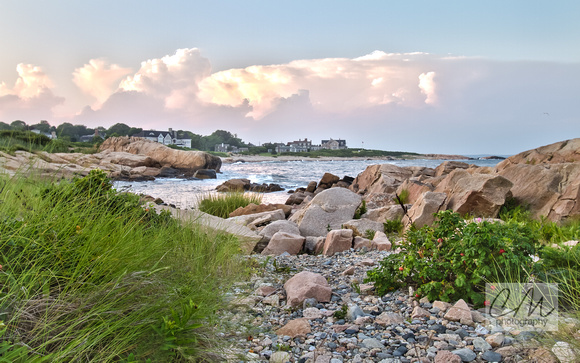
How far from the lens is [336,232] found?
7.63 meters

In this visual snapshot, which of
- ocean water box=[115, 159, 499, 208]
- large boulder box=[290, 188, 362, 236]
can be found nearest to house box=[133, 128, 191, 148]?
ocean water box=[115, 159, 499, 208]

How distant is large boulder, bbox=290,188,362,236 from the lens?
9.63 meters

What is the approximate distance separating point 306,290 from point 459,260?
5.69ft

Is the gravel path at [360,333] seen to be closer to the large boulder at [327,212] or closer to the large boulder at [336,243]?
the large boulder at [336,243]

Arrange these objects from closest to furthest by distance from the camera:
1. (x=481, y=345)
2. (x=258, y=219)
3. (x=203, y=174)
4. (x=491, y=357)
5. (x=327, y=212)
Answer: (x=491, y=357), (x=481, y=345), (x=327, y=212), (x=258, y=219), (x=203, y=174)

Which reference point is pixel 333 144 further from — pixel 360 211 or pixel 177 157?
pixel 360 211

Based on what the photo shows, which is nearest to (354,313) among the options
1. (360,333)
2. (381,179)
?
(360,333)

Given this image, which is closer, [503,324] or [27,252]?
[27,252]

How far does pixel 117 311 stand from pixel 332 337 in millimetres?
1972

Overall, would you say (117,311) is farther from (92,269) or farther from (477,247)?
(477,247)

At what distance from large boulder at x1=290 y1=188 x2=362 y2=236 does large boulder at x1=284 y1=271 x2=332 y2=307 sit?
457 centimetres

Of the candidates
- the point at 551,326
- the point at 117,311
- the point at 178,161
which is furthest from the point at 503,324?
the point at 178,161

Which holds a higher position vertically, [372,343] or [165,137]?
[165,137]

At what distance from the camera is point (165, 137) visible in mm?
97062
